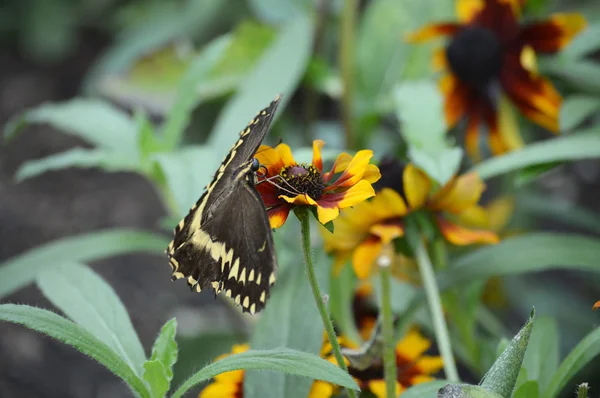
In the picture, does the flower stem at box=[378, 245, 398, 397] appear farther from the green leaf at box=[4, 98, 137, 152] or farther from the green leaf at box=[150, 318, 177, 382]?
the green leaf at box=[4, 98, 137, 152]

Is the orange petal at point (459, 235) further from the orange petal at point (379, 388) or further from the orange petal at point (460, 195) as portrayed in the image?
the orange petal at point (379, 388)

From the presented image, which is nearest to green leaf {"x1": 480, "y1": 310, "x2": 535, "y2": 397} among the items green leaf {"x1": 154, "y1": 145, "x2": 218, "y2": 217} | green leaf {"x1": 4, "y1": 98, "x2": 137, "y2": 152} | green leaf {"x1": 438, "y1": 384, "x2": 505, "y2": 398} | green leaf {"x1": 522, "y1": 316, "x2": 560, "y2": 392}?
green leaf {"x1": 438, "y1": 384, "x2": 505, "y2": 398}

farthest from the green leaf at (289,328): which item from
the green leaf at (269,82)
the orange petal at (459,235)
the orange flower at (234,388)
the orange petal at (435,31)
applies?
the orange petal at (435,31)

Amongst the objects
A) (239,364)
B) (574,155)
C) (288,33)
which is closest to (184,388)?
(239,364)

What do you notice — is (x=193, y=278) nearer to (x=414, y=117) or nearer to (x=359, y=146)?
(x=414, y=117)

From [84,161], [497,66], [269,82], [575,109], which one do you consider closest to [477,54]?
[497,66]

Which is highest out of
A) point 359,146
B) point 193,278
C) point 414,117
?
point 359,146
